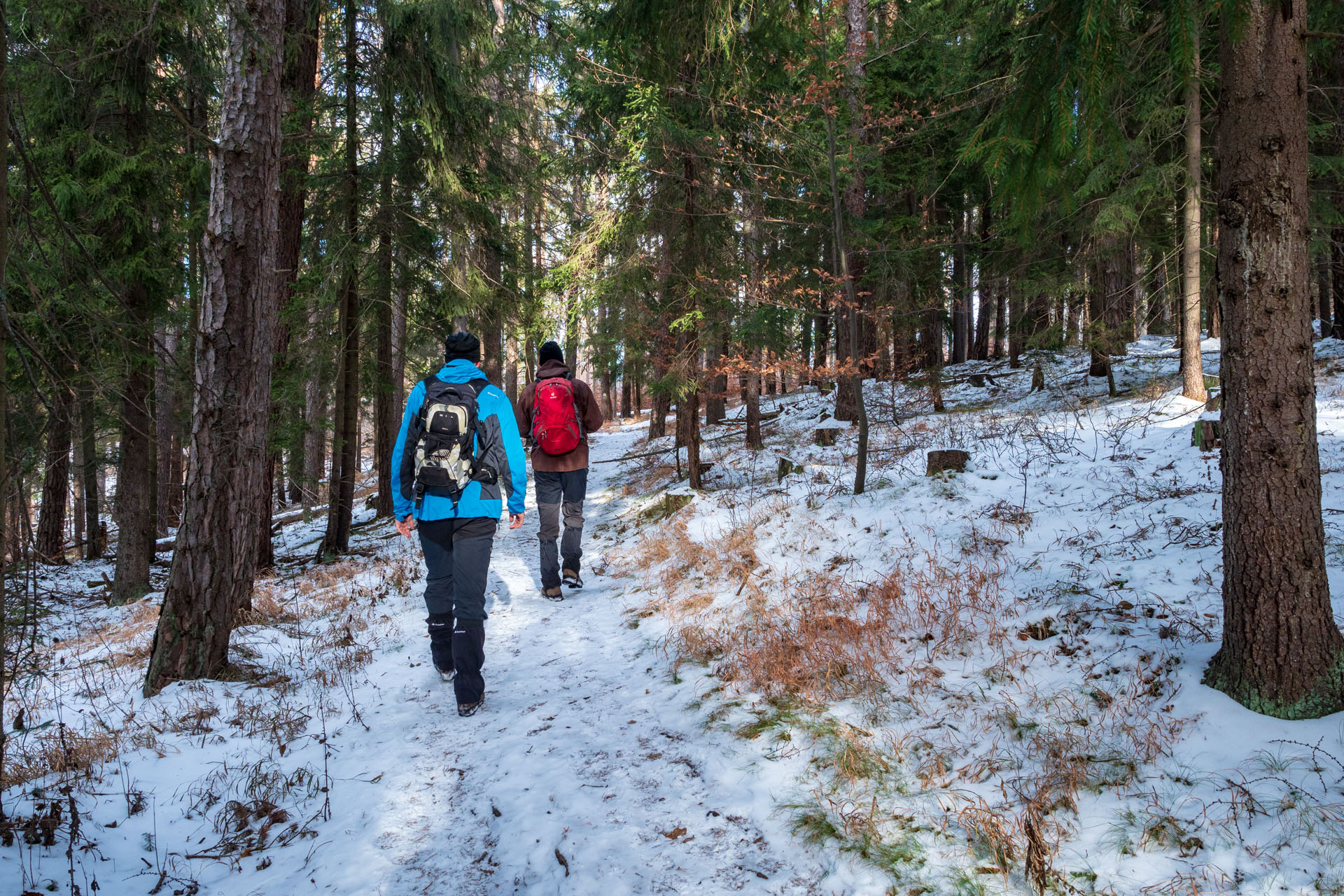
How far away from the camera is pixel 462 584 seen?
421cm

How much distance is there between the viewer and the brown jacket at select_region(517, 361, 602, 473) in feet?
22.5

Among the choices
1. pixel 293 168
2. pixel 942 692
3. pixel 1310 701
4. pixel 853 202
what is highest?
pixel 853 202

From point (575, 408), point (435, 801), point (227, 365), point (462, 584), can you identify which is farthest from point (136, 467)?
point (435, 801)

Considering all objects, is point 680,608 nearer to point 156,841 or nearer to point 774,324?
point 156,841

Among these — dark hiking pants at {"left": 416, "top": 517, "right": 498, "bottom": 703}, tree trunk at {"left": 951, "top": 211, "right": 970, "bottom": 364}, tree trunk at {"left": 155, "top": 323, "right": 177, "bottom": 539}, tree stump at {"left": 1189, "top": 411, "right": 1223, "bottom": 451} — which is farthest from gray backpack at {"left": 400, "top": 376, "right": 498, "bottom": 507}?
tree trunk at {"left": 951, "top": 211, "right": 970, "bottom": 364}

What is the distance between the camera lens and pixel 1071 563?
471cm

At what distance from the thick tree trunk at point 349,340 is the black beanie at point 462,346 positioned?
6.02m

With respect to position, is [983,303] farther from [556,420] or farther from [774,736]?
[774,736]

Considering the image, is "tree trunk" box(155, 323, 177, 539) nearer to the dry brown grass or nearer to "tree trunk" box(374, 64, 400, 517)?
"tree trunk" box(374, 64, 400, 517)

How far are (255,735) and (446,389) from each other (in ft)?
7.99

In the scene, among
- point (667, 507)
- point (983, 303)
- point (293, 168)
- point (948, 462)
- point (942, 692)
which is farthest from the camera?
point (983, 303)

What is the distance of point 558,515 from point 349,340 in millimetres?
5558

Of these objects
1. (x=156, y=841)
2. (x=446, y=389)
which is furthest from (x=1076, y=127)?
(x=156, y=841)

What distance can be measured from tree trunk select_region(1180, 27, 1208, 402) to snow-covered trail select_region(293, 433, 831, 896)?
947cm
